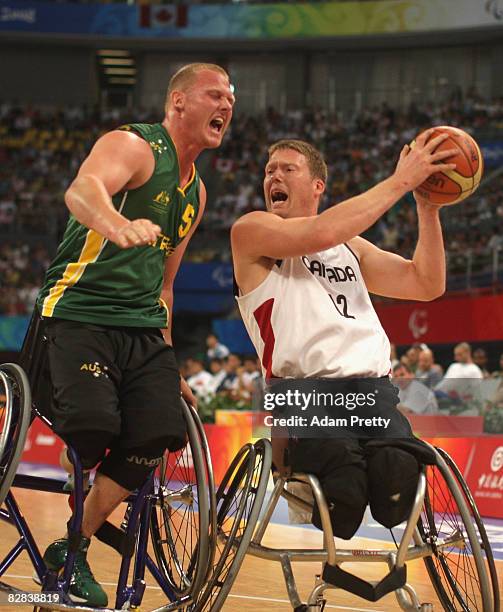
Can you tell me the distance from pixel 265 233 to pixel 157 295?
48cm

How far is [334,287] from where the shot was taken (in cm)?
403

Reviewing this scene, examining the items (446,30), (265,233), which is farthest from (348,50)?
(265,233)

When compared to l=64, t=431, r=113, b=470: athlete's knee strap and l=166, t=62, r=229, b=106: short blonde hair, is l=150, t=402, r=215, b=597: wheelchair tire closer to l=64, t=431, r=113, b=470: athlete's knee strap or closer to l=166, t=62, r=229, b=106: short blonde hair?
l=64, t=431, r=113, b=470: athlete's knee strap

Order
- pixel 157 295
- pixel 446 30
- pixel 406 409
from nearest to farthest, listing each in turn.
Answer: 1. pixel 157 295
2. pixel 406 409
3. pixel 446 30

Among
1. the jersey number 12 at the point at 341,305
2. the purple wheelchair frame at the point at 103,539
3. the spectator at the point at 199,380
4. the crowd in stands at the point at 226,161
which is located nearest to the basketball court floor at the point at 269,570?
the purple wheelchair frame at the point at 103,539

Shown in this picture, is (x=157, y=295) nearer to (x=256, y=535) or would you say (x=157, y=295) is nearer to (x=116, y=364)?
(x=116, y=364)

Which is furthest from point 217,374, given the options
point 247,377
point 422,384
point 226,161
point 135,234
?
point 226,161

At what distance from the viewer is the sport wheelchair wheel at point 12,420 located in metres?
3.47

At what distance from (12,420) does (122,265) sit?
0.68 m

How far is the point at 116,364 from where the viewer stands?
3.89 meters

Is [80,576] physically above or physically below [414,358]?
above

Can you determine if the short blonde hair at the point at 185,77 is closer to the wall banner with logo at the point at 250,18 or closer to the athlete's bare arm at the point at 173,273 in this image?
the athlete's bare arm at the point at 173,273

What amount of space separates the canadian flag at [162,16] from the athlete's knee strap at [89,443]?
28.1 metres

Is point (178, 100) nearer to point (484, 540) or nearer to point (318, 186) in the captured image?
point (318, 186)
